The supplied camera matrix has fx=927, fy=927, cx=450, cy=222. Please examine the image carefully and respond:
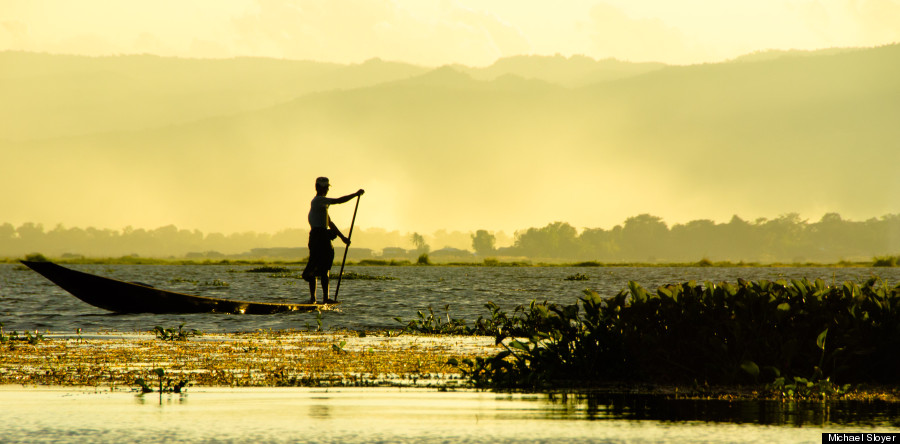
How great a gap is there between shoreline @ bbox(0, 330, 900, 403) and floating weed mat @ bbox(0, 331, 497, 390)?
0.01m

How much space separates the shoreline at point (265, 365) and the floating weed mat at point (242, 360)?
14 mm

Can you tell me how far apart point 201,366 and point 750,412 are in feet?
25.8

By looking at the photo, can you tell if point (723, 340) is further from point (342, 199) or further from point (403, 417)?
point (342, 199)

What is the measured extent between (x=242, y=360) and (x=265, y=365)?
835 mm

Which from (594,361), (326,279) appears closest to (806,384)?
(594,361)

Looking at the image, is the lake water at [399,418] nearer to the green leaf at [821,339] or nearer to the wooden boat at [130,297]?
the green leaf at [821,339]

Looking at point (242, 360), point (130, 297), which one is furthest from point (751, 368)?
point (130, 297)

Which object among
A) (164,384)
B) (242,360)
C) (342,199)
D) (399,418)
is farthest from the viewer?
(342,199)

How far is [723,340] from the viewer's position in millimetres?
12414

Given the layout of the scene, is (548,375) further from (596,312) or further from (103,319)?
(103,319)

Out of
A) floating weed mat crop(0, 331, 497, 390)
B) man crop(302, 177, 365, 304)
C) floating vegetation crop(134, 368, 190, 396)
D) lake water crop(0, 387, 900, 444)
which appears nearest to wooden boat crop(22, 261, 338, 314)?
man crop(302, 177, 365, 304)

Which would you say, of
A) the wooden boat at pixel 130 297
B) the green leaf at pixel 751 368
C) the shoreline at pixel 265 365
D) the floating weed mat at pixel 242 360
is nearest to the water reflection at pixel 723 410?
the shoreline at pixel 265 365

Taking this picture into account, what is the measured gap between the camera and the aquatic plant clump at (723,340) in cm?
1202

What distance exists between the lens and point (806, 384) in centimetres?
1118
